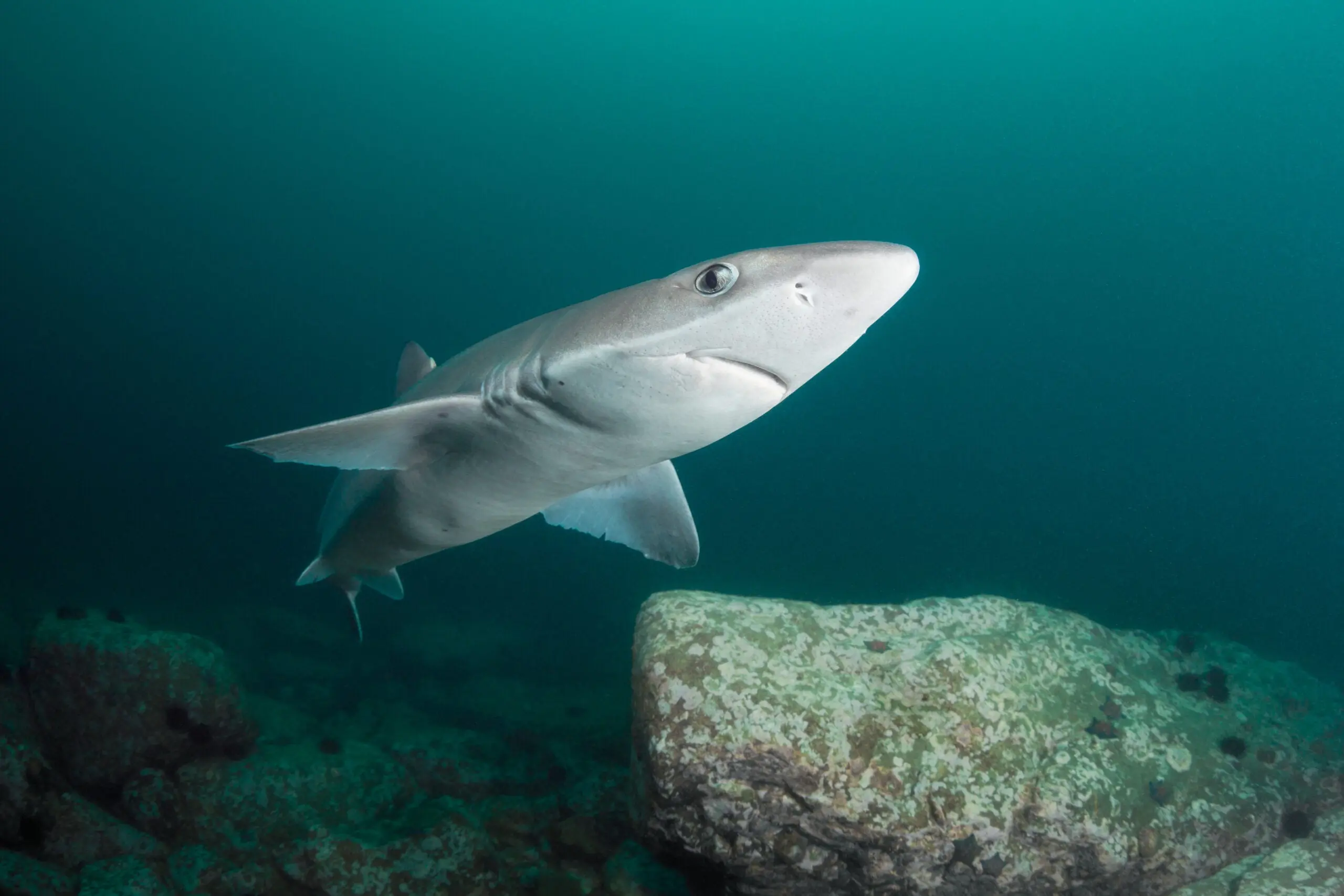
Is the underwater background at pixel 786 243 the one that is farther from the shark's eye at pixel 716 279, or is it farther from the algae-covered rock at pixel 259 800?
the shark's eye at pixel 716 279

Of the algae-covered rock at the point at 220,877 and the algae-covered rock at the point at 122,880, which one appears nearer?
the algae-covered rock at the point at 122,880

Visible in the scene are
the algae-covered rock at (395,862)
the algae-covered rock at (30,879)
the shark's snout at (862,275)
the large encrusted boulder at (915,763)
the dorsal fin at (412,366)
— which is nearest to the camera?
the shark's snout at (862,275)

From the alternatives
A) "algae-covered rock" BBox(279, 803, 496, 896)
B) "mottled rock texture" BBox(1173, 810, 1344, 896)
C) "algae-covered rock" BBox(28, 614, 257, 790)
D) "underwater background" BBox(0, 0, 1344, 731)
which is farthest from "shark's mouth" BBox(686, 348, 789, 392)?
"underwater background" BBox(0, 0, 1344, 731)

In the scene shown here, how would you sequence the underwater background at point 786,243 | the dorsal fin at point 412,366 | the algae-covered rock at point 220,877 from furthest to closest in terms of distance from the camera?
1. the underwater background at point 786,243
2. the algae-covered rock at point 220,877
3. the dorsal fin at point 412,366

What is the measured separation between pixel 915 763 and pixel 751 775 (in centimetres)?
102

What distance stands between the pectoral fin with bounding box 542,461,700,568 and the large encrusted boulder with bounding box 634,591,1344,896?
41 cm

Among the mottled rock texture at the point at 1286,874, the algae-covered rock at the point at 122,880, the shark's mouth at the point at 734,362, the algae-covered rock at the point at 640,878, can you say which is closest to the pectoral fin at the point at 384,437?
the shark's mouth at the point at 734,362

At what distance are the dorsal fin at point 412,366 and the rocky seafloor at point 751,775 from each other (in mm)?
2555

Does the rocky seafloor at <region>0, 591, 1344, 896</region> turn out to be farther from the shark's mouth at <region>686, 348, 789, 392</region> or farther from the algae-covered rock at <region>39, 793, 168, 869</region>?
the shark's mouth at <region>686, 348, 789, 392</region>

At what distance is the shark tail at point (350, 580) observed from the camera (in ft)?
15.3

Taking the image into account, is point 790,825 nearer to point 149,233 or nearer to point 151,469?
point 151,469

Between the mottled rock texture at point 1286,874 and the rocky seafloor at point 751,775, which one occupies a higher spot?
the rocky seafloor at point 751,775

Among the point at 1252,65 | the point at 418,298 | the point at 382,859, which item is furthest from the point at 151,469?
the point at 1252,65

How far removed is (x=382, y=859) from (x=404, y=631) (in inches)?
601
